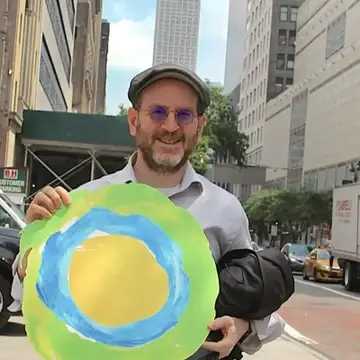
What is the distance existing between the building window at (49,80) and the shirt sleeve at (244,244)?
31.9 m

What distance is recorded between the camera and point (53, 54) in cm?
3934

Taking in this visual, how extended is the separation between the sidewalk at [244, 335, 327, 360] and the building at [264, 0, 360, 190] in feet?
165

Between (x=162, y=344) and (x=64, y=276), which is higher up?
(x=64, y=276)

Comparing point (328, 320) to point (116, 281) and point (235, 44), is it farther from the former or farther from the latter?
point (235, 44)

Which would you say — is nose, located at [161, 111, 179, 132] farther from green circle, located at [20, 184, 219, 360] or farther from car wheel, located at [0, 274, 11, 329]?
car wheel, located at [0, 274, 11, 329]

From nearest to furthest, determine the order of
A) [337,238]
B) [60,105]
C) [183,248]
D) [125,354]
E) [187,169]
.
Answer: [125,354] → [183,248] → [187,169] → [337,238] → [60,105]

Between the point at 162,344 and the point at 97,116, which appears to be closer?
the point at 162,344

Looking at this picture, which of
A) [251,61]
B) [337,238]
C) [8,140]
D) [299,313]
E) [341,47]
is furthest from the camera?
[251,61]

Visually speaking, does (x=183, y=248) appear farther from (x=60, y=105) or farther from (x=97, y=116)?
(x=60, y=105)

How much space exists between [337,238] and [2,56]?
44.2 feet

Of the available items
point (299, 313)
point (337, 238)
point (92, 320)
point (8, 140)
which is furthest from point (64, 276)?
point (337, 238)

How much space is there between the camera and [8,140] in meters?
23.9

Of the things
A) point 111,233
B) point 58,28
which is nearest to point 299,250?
point 58,28

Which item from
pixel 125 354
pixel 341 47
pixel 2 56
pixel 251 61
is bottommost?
pixel 125 354
